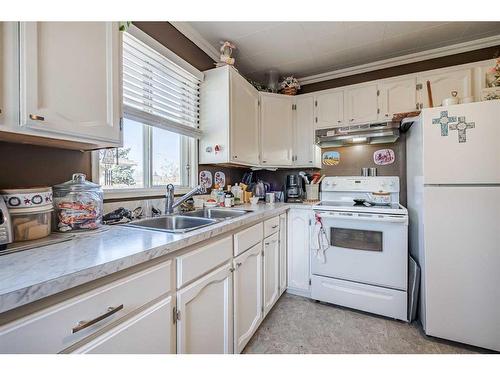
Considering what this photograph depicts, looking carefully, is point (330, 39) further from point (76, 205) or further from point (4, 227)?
point (4, 227)

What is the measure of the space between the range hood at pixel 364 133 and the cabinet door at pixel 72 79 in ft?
6.18

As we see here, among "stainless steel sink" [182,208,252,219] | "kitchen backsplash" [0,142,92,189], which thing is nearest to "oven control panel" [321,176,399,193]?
"stainless steel sink" [182,208,252,219]

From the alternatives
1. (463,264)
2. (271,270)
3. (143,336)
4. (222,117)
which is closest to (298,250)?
(271,270)

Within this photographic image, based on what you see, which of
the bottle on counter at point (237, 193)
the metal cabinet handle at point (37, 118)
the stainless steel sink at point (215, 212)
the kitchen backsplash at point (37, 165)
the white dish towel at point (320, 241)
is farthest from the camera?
the bottle on counter at point (237, 193)

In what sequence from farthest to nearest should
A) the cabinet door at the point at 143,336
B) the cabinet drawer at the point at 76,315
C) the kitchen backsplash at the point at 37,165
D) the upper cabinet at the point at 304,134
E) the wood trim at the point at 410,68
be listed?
the upper cabinet at the point at 304,134 < the wood trim at the point at 410,68 < the kitchen backsplash at the point at 37,165 < the cabinet door at the point at 143,336 < the cabinet drawer at the point at 76,315

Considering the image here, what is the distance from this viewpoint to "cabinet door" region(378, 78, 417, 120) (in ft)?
7.50

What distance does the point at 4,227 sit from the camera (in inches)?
30.6

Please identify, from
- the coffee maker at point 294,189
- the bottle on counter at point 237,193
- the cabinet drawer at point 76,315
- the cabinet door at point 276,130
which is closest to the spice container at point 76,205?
the cabinet drawer at point 76,315

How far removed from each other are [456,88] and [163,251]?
287cm

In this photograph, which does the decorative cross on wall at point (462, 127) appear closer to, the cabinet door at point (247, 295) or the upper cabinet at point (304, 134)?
the upper cabinet at point (304, 134)

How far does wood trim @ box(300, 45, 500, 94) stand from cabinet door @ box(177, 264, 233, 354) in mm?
2558

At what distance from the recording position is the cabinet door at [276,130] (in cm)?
261
